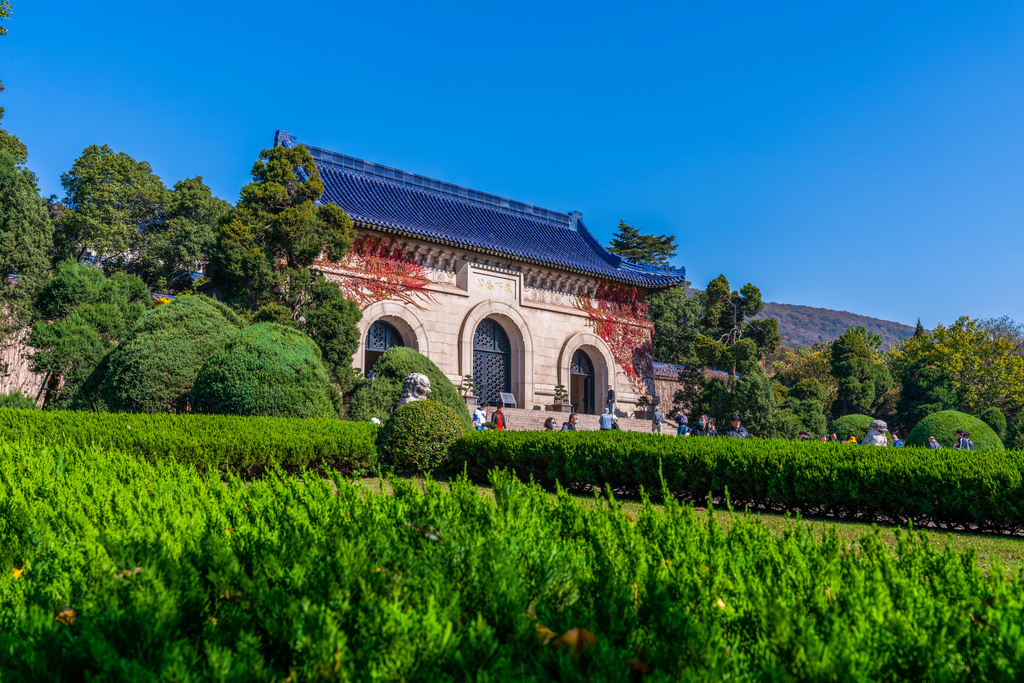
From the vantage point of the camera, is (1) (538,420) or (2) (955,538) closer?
(2) (955,538)

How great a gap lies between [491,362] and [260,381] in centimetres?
1333

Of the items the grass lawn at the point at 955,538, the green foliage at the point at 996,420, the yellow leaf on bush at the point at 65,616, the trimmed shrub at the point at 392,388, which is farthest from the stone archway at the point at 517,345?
the yellow leaf on bush at the point at 65,616

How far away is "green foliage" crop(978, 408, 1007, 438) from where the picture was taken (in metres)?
27.9

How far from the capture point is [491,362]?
2458 cm

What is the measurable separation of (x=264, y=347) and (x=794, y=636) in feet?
38.0

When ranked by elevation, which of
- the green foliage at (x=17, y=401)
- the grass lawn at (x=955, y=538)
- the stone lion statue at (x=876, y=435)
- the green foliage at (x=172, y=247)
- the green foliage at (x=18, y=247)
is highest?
the green foliage at (x=172, y=247)

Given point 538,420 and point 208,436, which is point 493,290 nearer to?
point 538,420

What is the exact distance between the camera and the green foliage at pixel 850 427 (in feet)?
82.0

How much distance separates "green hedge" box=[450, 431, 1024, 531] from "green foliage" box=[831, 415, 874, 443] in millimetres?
18366

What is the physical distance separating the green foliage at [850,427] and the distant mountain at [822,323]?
93.3m

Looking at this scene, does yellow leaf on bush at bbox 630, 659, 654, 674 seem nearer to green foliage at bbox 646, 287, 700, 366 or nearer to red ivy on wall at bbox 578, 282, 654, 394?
red ivy on wall at bbox 578, 282, 654, 394

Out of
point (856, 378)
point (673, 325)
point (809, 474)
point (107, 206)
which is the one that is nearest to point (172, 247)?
point (107, 206)

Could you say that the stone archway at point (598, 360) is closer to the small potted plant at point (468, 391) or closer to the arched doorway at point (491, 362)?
the arched doorway at point (491, 362)

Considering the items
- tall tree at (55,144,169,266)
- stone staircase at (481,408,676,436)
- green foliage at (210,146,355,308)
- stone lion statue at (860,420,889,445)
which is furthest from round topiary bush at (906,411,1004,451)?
tall tree at (55,144,169,266)
